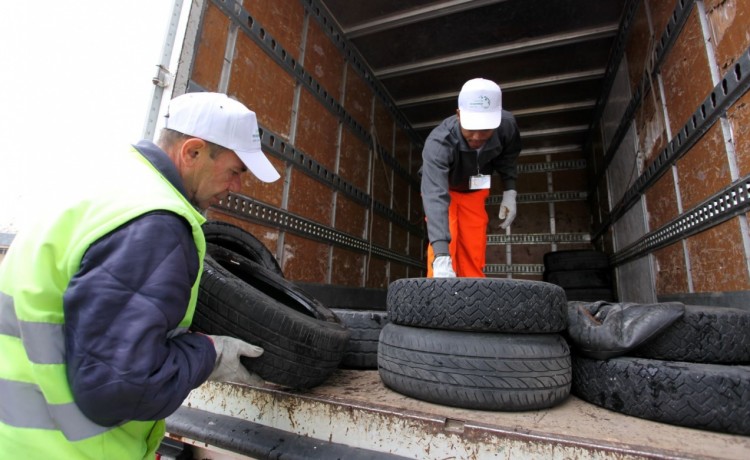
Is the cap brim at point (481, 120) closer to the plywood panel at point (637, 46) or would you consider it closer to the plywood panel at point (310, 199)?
the plywood panel at point (310, 199)

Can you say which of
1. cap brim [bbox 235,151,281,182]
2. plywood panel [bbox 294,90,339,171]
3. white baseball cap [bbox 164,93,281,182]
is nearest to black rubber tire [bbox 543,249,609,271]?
plywood panel [bbox 294,90,339,171]

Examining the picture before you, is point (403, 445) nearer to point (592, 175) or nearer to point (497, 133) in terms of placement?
point (497, 133)

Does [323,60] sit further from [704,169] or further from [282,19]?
[704,169]

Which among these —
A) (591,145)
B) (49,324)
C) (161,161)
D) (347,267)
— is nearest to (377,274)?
(347,267)

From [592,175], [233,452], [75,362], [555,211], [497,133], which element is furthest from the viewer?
[555,211]

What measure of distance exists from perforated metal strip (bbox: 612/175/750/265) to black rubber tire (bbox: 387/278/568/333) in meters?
1.40

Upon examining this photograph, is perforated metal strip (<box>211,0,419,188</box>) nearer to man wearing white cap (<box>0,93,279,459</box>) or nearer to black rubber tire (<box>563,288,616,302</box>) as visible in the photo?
man wearing white cap (<box>0,93,279,459</box>)

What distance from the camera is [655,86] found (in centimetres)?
308

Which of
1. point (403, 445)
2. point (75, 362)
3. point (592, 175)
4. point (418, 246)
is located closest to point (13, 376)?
point (75, 362)

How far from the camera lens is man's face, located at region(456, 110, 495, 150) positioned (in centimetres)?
249

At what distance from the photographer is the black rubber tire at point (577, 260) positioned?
472 centimetres

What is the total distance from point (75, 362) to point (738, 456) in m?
1.44

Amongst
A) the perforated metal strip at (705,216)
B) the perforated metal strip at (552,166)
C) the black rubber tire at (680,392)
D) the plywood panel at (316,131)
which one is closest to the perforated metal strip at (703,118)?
the perforated metal strip at (705,216)

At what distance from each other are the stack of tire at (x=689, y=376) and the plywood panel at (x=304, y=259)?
2.62 m
